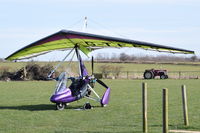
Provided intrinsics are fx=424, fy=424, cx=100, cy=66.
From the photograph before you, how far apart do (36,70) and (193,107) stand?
3242 cm

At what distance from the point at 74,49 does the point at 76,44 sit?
49 cm

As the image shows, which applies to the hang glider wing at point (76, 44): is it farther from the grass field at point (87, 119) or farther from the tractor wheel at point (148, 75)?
the tractor wheel at point (148, 75)

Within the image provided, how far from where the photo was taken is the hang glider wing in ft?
46.8

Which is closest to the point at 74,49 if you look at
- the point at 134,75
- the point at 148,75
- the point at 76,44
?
the point at 76,44

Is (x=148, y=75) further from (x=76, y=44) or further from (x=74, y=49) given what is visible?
(x=76, y=44)

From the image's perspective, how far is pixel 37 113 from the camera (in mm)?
14852

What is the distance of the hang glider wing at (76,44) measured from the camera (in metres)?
14.3

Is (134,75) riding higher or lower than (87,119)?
higher

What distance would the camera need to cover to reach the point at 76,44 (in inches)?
668

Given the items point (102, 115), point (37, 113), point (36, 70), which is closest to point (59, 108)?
point (37, 113)

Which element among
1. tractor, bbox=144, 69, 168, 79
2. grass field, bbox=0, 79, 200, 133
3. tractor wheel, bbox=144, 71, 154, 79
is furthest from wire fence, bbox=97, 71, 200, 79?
grass field, bbox=0, 79, 200, 133

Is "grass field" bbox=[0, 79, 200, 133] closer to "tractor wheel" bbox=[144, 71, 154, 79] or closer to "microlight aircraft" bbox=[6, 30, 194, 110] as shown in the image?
"microlight aircraft" bbox=[6, 30, 194, 110]

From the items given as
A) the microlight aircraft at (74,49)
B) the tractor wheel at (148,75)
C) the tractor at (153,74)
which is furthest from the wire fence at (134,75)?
the microlight aircraft at (74,49)

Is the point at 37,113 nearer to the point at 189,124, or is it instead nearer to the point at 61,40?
the point at 61,40
